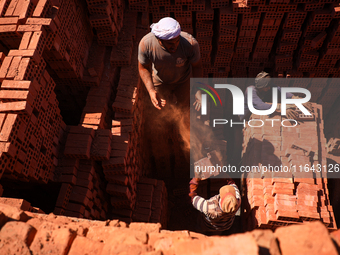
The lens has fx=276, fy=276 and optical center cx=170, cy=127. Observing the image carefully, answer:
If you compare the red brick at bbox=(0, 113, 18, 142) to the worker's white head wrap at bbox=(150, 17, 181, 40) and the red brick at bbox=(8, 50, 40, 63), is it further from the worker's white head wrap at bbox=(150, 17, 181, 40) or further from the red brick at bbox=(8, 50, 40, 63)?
the worker's white head wrap at bbox=(150, 17, 181, 40)

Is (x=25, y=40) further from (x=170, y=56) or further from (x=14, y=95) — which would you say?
(x=170, y=56)

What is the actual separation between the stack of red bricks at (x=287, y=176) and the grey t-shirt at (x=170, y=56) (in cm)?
249

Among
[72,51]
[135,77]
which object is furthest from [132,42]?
[72,51]

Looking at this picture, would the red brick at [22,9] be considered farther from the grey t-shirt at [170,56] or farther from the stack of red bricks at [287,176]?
the stack of red bricks at [287,176]

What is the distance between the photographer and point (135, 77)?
7422 mm

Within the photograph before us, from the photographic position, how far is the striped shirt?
5816 millimetres

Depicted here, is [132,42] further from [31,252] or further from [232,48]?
[31,252]

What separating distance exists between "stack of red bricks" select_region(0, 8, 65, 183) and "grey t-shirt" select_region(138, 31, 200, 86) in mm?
2030

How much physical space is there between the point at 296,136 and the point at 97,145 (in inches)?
188

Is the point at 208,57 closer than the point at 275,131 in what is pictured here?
No

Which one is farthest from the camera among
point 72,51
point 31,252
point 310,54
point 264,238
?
point 310,54

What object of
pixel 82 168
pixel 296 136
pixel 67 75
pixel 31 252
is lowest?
pixel 31 252

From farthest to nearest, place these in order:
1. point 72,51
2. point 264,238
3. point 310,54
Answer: point 310,54 < point 72,51 < point 264,238

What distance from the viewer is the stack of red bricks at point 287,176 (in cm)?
586
